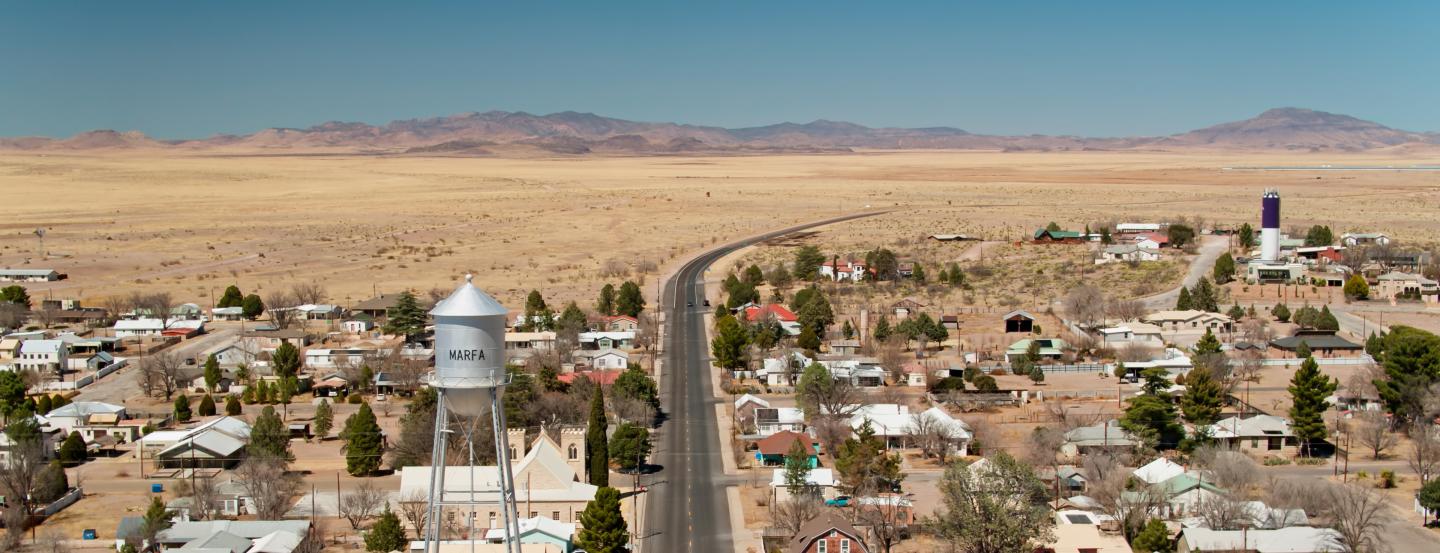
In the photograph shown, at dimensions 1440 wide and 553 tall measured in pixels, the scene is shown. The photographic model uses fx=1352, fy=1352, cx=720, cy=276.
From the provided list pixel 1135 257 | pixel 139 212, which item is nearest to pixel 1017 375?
pixel 1135 257

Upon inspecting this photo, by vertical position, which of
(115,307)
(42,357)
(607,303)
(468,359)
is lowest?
(42,357)

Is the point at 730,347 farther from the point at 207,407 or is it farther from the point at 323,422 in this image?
the point at 207,407

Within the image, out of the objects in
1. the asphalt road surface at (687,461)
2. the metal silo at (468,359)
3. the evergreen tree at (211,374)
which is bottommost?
the asphalt road surface at (687,461)

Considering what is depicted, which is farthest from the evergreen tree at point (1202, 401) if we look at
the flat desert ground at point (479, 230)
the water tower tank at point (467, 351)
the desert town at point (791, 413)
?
the flat desert ground at point (479, 230)

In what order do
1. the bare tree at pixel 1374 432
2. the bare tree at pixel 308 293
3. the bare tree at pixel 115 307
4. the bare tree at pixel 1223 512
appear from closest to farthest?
the bare tree at pixel 1223 512 → the bare tree at pixel 1374 432 → the bare tree at pixel 115 307 → the bare tree at pixel 308 293

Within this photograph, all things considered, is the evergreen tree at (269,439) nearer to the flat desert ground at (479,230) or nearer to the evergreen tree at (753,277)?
the flat desert ground at (479,230)

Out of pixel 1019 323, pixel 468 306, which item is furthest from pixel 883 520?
pixel 1019 323
